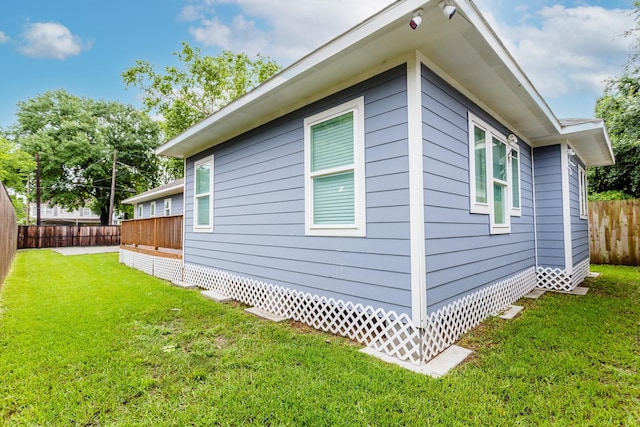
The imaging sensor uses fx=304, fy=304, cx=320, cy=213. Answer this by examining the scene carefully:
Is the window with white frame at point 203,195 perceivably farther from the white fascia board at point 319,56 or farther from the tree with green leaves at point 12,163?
the tree with green leaves at point 12,163

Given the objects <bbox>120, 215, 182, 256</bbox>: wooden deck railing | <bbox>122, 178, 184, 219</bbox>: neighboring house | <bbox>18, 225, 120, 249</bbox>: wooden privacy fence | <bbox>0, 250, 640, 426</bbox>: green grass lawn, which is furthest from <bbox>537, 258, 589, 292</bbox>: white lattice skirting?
<bbox>18, 225, 120, 249</bbox>: wooden privacy fence

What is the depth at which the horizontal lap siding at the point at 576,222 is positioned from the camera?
5.83m

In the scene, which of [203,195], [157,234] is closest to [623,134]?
[203,195]

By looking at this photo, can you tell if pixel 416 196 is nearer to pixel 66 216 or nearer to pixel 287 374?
pixel 287 374

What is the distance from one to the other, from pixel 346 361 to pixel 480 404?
105cm

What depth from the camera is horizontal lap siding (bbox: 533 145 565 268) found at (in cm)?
554

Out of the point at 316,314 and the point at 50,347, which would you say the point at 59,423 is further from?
the point at 316,314

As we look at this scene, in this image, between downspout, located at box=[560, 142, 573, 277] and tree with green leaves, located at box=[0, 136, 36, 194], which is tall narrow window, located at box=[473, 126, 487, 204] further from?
tree with green leaves, located at box=[0, 136, 36, 194]

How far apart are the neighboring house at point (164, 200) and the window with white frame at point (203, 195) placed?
4.39 metres

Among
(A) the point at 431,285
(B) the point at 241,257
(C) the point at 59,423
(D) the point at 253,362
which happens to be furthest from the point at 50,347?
(A) the point at 431,285

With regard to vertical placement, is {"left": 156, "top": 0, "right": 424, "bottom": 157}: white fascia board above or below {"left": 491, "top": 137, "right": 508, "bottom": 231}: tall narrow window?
above

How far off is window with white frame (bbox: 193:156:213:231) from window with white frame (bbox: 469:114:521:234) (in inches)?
182

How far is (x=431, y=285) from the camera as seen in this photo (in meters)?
2.85

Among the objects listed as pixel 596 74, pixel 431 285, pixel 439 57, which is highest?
pixel 596 74
